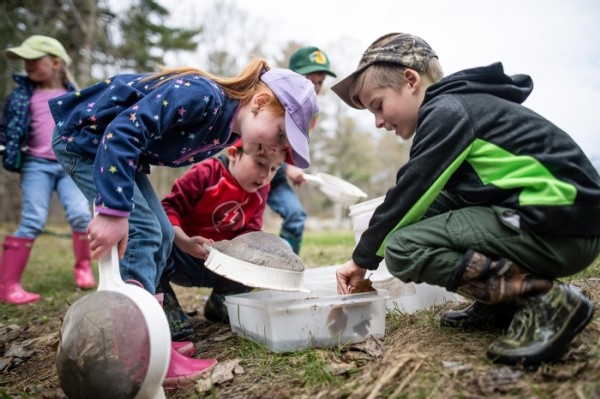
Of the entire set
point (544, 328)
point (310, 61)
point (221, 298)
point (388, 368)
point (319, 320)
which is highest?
point (310, 61)

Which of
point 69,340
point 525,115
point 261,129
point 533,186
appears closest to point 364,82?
point 261,129

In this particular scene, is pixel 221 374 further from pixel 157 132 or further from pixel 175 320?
pixel 157 132

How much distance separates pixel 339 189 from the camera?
3.16 metres

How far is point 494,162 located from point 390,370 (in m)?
0.80

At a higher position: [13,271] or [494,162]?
[494,162]

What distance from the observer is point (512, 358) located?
141 centimetres

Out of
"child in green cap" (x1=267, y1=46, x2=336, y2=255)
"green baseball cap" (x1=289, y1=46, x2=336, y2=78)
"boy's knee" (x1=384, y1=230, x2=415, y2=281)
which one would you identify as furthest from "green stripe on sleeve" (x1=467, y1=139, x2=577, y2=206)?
"green baseball cap" (x1=289, y1=46, x2=336, y2=78)

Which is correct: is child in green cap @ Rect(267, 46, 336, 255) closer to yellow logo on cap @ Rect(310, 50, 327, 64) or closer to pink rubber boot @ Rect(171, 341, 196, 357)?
yellow logo on cap @ Rect(310, 50, 327, 64)

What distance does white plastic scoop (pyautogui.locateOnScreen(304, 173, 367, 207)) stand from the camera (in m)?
3.10

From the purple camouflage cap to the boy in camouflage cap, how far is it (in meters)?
0.47

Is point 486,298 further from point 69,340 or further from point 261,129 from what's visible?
point 69,340

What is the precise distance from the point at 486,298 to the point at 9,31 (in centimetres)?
808

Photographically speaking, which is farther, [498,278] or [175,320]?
→ [175,320]

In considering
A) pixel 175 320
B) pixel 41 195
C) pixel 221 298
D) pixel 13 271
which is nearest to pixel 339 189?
pixel 221 298
